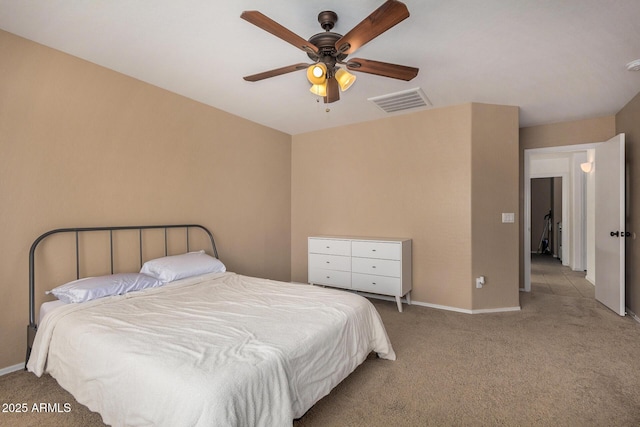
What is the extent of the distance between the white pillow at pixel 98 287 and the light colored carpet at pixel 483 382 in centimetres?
60

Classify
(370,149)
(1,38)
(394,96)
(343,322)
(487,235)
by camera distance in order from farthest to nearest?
1. (370,149)
2. (487,235)
3. (394,96)
4. (1,38)
5. (343,322)

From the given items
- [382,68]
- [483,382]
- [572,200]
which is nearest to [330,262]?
[483,382]

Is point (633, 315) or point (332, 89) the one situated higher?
point (332, 89)

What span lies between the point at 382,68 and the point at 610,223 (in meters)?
3.60

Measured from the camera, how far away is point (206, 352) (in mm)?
1455

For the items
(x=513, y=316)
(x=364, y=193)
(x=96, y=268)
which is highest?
(x=364, y=193)

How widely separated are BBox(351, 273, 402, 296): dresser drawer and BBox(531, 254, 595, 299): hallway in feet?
8.38

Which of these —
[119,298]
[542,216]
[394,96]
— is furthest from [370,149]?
[542,216]

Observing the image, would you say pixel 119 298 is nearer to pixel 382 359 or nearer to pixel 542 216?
pixel 382 359

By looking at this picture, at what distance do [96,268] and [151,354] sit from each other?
1.73m

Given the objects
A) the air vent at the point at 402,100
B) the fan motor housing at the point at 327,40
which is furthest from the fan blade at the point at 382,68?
the air vent at the point at 402,100

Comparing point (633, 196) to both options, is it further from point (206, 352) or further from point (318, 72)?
point (206, 352)

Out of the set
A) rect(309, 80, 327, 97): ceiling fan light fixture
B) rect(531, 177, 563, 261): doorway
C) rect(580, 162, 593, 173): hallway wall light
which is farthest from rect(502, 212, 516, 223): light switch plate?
rect(531, 177, 563, 261): doorway

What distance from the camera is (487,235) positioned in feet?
12.1
